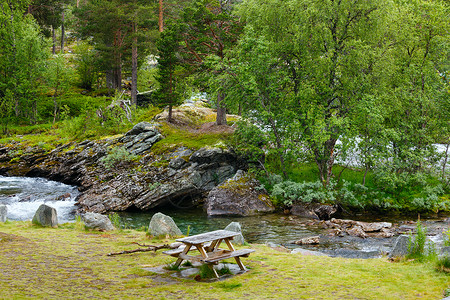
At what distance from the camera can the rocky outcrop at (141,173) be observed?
2161 centimetres

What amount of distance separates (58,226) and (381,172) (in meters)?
17.1

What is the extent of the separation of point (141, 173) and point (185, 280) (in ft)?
53.9

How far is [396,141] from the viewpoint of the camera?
22.0 m

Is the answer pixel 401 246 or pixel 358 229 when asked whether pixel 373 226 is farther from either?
pixel 401 246

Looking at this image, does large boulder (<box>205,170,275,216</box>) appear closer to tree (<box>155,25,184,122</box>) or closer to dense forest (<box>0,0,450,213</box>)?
dense forest (<box>0,0,450,213</box>)

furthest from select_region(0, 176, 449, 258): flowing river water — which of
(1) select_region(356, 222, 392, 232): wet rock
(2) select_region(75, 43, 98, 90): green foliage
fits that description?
(2) select_region(75, 43, 98, 90): green foliage

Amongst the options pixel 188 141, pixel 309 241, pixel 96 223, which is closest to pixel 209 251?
pixel 96 223

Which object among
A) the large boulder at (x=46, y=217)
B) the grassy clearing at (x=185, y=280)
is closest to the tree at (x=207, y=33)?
the large boulder at (x=46, y=217)

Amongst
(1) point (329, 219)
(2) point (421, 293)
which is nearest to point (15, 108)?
(1) point (329, 219)

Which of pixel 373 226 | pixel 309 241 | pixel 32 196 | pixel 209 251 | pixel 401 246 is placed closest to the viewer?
pixel 209 251

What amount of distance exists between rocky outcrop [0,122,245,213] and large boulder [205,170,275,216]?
1510mm

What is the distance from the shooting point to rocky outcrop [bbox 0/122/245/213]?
21609 mm

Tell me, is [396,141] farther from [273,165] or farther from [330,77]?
[273,165]

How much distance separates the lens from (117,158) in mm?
23766
